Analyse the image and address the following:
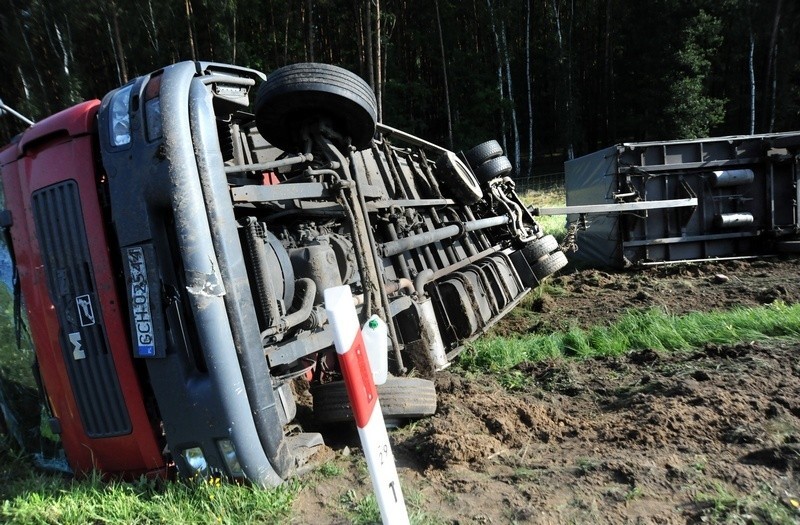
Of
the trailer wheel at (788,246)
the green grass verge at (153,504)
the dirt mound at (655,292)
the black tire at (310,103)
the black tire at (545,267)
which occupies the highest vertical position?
the black tire at (310,103)

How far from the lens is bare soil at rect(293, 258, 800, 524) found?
7.10 ft

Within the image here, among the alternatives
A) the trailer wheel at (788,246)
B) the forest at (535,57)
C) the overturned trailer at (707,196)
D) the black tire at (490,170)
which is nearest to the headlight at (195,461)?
the black tire at (490,170)

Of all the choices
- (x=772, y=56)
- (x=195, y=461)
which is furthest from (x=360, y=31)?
(x=195, y=461)

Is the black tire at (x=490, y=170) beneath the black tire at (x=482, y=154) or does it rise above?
beneath

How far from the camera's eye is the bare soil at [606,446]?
7.10 feet

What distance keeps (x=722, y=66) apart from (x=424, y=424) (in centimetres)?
3353

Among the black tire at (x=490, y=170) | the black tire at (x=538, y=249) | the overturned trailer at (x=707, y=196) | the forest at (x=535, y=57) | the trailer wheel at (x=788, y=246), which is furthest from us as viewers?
the forest at (x=535, y=57)

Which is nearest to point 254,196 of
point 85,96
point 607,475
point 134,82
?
point 134,82

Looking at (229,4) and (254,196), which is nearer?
(254,196)

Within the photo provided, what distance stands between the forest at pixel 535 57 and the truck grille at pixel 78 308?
15464mm

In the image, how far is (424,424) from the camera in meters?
3.06

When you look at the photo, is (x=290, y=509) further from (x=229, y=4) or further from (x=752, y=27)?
(x=752, y=27)

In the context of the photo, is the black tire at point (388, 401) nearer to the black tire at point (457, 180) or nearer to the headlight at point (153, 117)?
the headlight at point (153, 117)

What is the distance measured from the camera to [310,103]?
2.99m
